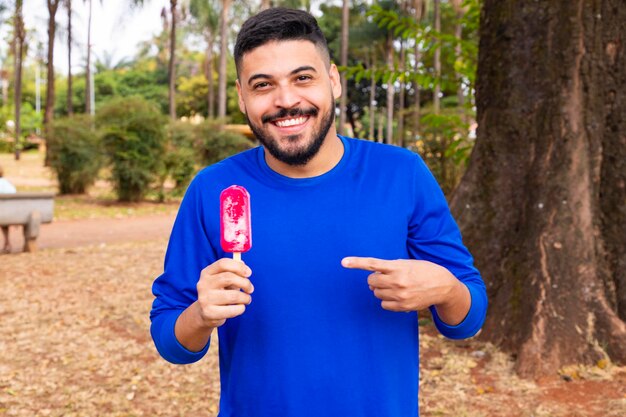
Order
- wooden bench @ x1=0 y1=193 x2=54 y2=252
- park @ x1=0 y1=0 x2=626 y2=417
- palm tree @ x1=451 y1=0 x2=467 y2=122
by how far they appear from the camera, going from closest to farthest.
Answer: park @ x1=0 y1=0 x2=626 y2=417 < palm tree @ x1=451 y1=0 x2=467 y2=122 < wooden bench @ x1=0 y1=193 x2=54 y2=252

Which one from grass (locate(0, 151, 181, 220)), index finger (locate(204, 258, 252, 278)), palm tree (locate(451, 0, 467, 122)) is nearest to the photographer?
index finger (locate(204, 258, 252, 278))

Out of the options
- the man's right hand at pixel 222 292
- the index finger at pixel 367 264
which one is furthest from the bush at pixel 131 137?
the index finger at pixel 367 264

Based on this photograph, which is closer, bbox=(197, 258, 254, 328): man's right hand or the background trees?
bbox=(197, 258, 254, 328): man's right hand

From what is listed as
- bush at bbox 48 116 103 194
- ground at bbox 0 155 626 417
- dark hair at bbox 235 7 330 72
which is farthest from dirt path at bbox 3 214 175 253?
dark hair at bbox 235 7 330 72

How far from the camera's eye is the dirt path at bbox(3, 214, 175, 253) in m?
11.9

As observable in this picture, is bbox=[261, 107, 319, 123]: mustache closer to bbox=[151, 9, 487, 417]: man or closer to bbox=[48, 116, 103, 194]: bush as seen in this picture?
bbox=[151, 9, 487, 417]: man

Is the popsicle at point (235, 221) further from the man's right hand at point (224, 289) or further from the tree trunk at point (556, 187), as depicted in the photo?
the tree trunk at point (556, 187)

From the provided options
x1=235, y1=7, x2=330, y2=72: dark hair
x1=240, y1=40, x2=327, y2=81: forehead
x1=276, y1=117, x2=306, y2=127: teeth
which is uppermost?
x1=235, y1=7, x2=330, y2=72: dark hair

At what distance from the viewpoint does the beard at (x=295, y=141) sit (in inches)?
75.0

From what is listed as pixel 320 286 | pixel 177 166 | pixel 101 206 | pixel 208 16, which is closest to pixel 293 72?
pixel 320 286

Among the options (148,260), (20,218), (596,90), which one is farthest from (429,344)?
(20,218)

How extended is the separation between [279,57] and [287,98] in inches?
4.8

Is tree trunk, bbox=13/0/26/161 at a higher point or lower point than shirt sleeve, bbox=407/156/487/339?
higher

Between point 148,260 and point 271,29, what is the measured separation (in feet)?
26.6
